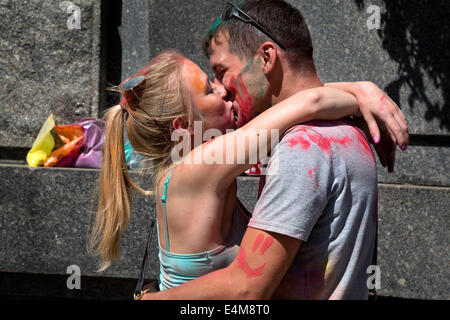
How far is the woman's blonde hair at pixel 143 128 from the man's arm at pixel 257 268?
73 cm

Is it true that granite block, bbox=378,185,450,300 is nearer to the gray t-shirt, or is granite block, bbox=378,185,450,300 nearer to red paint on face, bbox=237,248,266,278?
the gray t-shirt

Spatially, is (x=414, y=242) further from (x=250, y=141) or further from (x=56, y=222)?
(x=56, y=222)

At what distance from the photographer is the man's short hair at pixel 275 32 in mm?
1992

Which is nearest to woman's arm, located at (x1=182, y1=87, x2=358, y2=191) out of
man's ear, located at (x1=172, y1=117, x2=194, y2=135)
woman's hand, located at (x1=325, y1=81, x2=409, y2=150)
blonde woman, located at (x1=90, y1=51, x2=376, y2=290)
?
blonde woman, located at (x1=90, y1=51, x2=376, y2=290)

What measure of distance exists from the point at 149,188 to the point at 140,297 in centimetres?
183

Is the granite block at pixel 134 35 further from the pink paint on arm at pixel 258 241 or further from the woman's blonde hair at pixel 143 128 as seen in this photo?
the pink paint on arm at pixel 258 241

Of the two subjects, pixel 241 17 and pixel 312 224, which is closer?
pixel 312 224

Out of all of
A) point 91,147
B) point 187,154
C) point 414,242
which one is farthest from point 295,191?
point 91,147

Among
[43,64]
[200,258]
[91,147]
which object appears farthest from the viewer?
[43,64]

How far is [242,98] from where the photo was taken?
2.16 meters

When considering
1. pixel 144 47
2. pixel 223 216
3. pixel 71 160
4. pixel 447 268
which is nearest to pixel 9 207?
pixel 71 160

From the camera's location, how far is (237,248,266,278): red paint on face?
59.6 inches

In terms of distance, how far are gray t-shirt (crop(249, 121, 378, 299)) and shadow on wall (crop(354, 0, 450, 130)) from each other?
2.63 meters

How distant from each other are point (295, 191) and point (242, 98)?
763 mm
